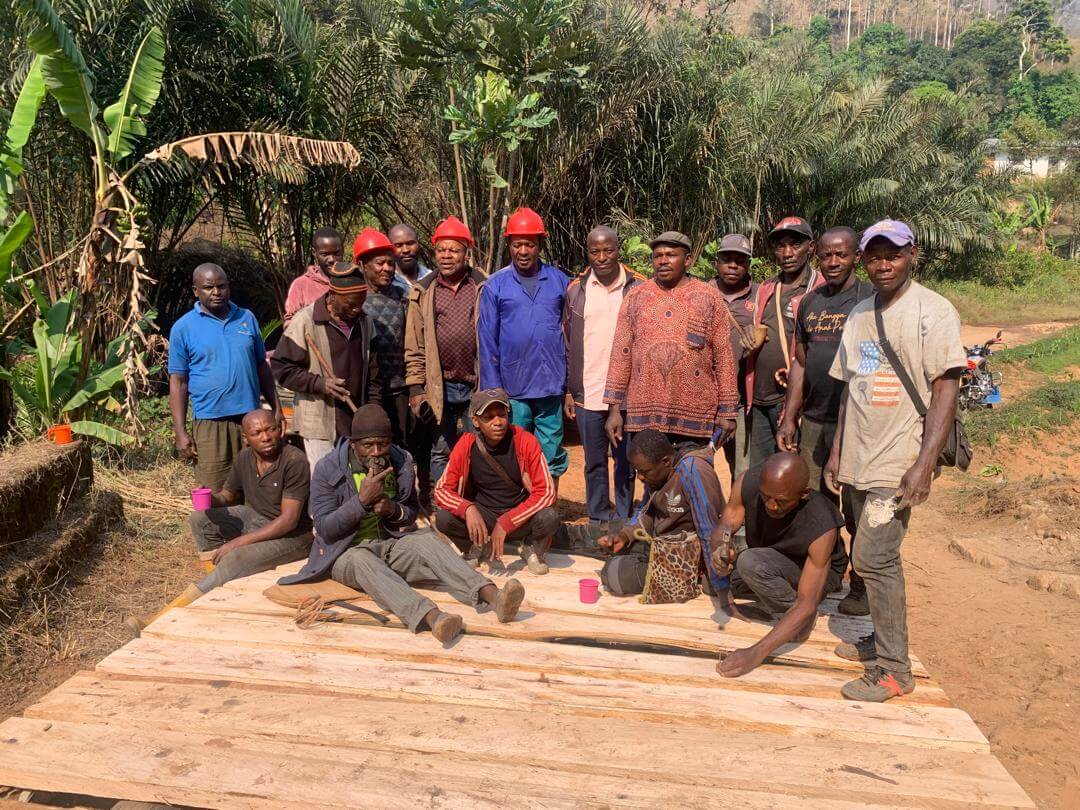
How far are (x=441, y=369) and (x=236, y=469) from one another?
4.45 ft

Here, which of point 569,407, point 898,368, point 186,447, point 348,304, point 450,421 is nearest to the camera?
point 898,368

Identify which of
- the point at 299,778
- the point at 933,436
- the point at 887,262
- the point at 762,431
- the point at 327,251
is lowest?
the point at 299,778

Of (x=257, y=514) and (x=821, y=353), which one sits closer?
(x=821, y=353)

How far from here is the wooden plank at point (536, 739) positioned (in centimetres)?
289

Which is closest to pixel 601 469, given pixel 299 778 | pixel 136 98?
pixel 299 778

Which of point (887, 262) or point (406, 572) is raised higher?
point (887, 262)

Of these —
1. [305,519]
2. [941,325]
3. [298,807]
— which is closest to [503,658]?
[298,807]

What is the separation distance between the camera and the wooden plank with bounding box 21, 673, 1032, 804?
2.89 metres

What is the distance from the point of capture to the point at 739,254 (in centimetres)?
495

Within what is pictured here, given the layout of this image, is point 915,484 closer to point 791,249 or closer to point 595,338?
point 791,249

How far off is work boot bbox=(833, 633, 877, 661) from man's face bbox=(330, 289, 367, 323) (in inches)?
121

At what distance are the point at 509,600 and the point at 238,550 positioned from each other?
162cm

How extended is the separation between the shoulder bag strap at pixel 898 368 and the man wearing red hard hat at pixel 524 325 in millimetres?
2207

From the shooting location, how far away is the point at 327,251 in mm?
5730
